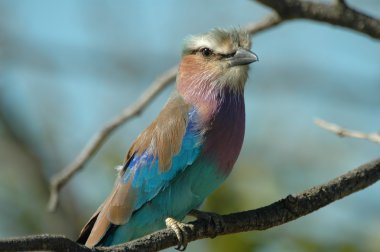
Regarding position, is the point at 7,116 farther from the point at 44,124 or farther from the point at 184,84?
the point at 184,84

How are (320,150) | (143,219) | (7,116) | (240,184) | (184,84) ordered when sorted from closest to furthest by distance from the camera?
(143,219)
(184,84)
(240,184)
(320,150)
(7,116)

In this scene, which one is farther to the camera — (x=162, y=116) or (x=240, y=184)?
(x=240, y=184)

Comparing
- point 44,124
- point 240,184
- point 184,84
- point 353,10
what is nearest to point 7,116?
point 44,124

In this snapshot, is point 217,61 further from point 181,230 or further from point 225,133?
point 181,230

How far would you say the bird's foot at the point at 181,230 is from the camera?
4.41 meters

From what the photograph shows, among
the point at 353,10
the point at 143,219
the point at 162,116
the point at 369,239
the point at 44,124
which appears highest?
the point at 353,10

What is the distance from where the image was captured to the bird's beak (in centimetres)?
530

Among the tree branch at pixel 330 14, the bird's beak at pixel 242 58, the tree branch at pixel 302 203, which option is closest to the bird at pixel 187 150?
the bird's beak at pixel 242 58

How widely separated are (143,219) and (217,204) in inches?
65.4

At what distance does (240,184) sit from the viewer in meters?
7.14

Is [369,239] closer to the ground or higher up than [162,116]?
closer to the ground

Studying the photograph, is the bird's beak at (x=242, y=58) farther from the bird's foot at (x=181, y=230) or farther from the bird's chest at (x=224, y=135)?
the bird's foot at (x=181, y=230)

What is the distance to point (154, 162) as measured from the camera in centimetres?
530

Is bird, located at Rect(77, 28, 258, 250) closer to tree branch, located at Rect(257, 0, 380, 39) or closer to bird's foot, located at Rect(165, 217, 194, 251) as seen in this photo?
bird's foot, located at Rect(165, 217, 194, 251)
